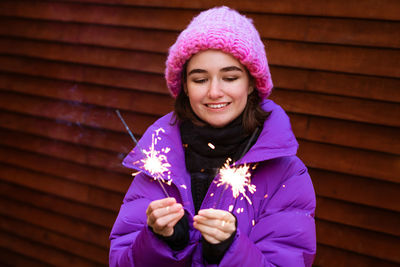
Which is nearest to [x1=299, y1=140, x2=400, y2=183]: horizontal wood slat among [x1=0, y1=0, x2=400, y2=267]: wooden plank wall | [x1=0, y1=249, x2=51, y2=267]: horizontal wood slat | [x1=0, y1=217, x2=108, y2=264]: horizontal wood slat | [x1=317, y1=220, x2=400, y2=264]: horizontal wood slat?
[x1=0, y1=0, x2=400, y2=267]: wooden plank wall

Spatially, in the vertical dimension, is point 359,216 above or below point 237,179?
below

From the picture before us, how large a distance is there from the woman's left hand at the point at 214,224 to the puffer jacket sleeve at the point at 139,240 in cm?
20

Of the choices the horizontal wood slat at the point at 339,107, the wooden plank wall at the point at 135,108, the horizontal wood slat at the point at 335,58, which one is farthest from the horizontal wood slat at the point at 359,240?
the horizontal wood slat at the point at 335,58

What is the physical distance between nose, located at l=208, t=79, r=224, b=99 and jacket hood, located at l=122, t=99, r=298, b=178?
246mm

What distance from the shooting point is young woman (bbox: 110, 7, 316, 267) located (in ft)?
4.47

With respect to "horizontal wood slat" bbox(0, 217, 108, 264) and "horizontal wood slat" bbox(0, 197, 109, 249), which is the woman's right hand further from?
"horizontal wood slat" bbox(0, 217, 108, 264)

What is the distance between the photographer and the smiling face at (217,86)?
148cm

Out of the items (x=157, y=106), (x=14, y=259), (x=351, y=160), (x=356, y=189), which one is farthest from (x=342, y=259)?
(x=14, y=259)

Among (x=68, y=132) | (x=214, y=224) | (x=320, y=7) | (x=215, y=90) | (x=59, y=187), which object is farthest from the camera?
(x=59, y=187)

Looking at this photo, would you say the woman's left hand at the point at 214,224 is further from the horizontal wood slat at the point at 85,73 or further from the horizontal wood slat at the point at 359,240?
the horizontal wood slat at the point at 85,73

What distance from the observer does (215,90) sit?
1.47m

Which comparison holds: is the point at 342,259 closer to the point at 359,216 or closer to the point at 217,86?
the point at 359,216

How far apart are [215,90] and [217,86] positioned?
0.02 m


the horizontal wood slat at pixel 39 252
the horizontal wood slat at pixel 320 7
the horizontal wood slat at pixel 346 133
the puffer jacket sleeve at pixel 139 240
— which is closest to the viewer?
the puffer jacket sleeve at pixel 139 240
